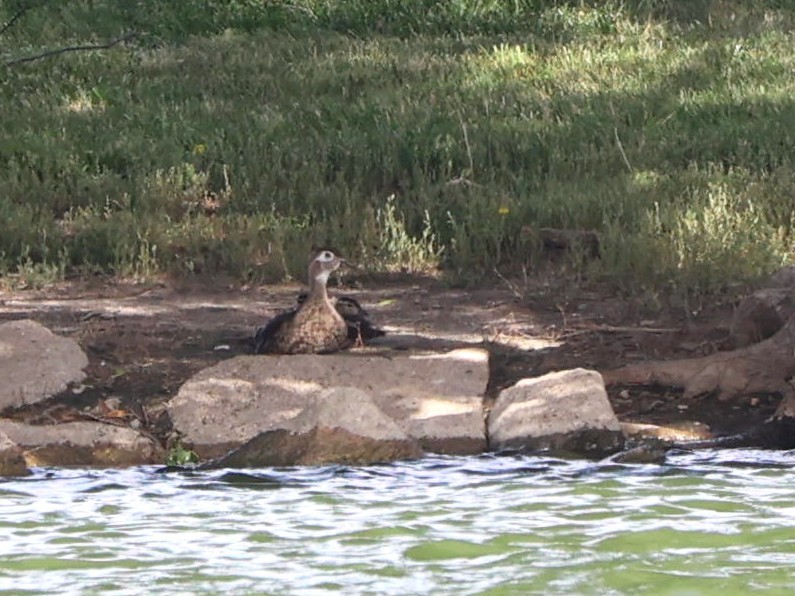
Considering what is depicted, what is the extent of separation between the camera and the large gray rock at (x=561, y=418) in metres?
9.11

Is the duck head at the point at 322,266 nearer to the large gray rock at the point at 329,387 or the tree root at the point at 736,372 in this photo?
the large gray rock at the point at 329,387

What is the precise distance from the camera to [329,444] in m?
8.91

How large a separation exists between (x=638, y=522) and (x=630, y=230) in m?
5.66

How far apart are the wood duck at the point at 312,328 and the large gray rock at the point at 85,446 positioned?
1.43 m

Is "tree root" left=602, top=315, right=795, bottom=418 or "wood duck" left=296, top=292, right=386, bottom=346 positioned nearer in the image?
"tree root" left=602, top=315, right=795, bottom=418

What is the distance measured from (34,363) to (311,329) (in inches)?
63.9

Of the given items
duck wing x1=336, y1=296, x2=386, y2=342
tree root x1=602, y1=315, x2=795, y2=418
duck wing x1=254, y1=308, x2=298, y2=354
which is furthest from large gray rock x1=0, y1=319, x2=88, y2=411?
tree root x1=602, y1=315, x2=795, y2=418

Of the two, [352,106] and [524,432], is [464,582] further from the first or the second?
[352,106]

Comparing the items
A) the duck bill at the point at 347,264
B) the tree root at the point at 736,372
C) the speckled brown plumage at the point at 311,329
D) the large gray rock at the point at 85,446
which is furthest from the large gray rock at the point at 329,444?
the duck bill at the point at 347,264

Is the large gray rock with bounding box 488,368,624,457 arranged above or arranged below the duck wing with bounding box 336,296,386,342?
below

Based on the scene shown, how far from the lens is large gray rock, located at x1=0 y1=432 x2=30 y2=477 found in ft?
28.6

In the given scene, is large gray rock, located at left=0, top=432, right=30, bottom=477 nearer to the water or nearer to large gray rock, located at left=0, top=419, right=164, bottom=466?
the water

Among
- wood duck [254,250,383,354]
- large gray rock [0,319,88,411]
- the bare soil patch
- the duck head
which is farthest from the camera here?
the duck head

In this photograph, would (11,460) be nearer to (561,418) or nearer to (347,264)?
(561,418)
